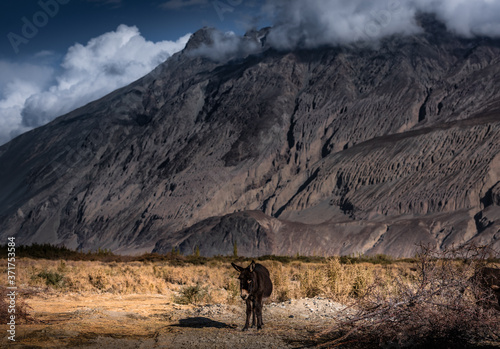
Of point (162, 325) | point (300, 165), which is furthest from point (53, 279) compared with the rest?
point (300, 165)

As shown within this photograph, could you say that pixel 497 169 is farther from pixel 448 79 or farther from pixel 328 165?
pixel 448 79

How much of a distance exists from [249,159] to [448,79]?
63.5 meters

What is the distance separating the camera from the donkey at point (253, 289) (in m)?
10.7

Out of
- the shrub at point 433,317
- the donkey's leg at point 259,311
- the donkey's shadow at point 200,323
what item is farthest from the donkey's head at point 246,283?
the shrub at point 433,317

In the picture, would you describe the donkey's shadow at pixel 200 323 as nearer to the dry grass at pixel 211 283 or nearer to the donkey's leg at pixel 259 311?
the donkey's leg at pixel 259 311

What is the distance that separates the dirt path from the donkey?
34 centimetres

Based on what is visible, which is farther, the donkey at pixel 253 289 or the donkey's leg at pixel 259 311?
the donkey's leg at pixel 259 311

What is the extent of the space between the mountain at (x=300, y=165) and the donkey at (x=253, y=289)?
9847 cm

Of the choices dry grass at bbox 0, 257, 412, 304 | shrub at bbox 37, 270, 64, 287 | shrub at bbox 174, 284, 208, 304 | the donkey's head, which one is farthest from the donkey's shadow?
shrub at bbox 37, 270, 64, 287

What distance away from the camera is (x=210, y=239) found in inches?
4811

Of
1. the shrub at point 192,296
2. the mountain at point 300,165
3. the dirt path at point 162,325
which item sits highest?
the mountain at point 300,165

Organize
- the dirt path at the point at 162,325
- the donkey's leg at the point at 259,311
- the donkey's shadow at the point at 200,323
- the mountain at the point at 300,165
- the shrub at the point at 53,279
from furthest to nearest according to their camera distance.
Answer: the mountain at the point at 300,165 < the shrub at the point at 53,279 < the donkey's shadow at the point at 200,323 < the donkey's leg at the point at 259,311 < the dirt path at the point at 162,325

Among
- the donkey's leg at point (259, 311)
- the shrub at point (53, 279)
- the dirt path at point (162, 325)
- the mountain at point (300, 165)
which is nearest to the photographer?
the dirt path at point (162, 325)

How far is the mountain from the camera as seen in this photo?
397 ft
